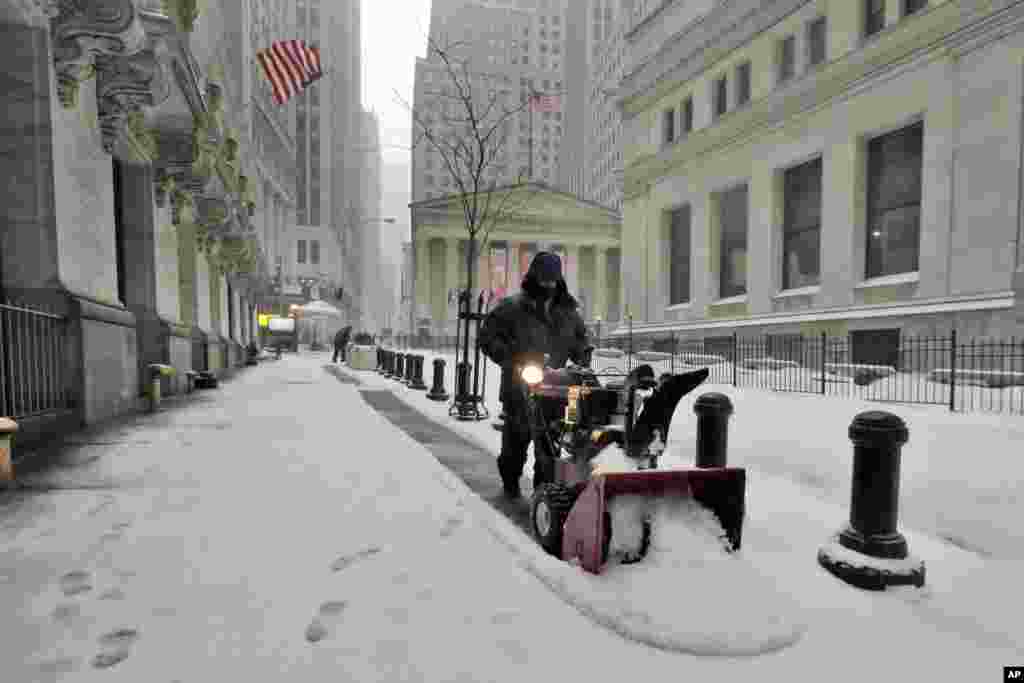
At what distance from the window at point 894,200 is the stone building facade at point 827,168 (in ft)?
0.16

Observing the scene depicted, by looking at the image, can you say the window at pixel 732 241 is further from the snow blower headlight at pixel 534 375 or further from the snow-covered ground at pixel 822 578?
the snow blower headlight at pixel 534 375

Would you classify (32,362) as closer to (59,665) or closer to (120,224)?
(120,224)

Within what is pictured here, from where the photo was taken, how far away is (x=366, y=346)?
81.0 ft

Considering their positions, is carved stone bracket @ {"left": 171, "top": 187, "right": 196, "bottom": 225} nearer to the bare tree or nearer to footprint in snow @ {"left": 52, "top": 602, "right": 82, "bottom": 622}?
the bare tree

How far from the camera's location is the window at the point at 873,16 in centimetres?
1784

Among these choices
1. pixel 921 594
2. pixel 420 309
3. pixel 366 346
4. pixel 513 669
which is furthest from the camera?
pixel 420 309

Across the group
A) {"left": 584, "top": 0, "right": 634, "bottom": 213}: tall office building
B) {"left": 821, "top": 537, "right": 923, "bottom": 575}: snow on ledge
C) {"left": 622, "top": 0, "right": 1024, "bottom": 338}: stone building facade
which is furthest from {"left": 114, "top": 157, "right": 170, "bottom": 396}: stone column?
{"left": 584, "top": 0, "right": 634, "bottom": 213}: tall office building

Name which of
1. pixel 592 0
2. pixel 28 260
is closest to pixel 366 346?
pixel 28 260

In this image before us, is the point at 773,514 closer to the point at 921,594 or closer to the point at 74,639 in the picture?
the point at 921,594

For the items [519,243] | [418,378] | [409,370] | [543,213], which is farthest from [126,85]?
[543,213]

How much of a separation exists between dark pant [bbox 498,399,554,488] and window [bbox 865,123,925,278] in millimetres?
17745

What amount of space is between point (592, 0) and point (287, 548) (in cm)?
13918

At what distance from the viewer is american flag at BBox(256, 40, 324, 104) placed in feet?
74.1

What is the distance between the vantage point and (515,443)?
4.54m
